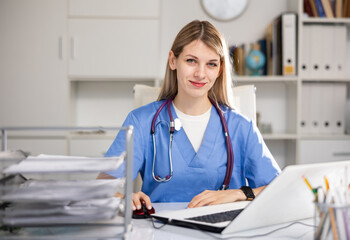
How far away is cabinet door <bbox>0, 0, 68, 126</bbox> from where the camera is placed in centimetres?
291

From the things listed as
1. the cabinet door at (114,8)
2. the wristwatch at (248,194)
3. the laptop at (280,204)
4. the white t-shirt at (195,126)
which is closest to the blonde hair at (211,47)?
the white t-shirt at (195,126)

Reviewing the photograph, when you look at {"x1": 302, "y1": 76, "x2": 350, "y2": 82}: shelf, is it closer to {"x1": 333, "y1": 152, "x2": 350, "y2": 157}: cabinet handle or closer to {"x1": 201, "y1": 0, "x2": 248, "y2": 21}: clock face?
{"x1": 333, "y1": 152, "x2": 350, "y2": 157}: cabinet handle

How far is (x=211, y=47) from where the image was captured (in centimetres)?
153

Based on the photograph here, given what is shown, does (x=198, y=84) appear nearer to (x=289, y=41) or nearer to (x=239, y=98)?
(x=239, y=98)

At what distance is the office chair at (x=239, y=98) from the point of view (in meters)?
1.77

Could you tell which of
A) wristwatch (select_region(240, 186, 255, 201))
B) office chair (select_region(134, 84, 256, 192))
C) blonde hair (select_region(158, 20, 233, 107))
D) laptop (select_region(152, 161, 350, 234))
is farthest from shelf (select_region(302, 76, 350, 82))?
laptop (select_region(152, 161, 350, 234))

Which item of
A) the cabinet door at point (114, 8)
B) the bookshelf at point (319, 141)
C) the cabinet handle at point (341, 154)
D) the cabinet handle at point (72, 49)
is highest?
the cabinet door at point (114, 8)

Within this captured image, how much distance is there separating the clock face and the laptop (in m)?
2.35

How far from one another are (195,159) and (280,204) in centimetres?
60

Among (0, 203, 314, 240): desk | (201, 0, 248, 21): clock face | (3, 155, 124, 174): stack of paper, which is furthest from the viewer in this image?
(201, 0, 248, 21): clock face

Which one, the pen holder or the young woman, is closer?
the pen holder

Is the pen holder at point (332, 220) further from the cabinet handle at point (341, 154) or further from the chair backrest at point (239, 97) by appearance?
the cabinet handle at point (341, 154)

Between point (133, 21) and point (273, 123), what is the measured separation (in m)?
1.30

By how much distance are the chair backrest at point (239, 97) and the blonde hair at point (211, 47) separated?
9cm
